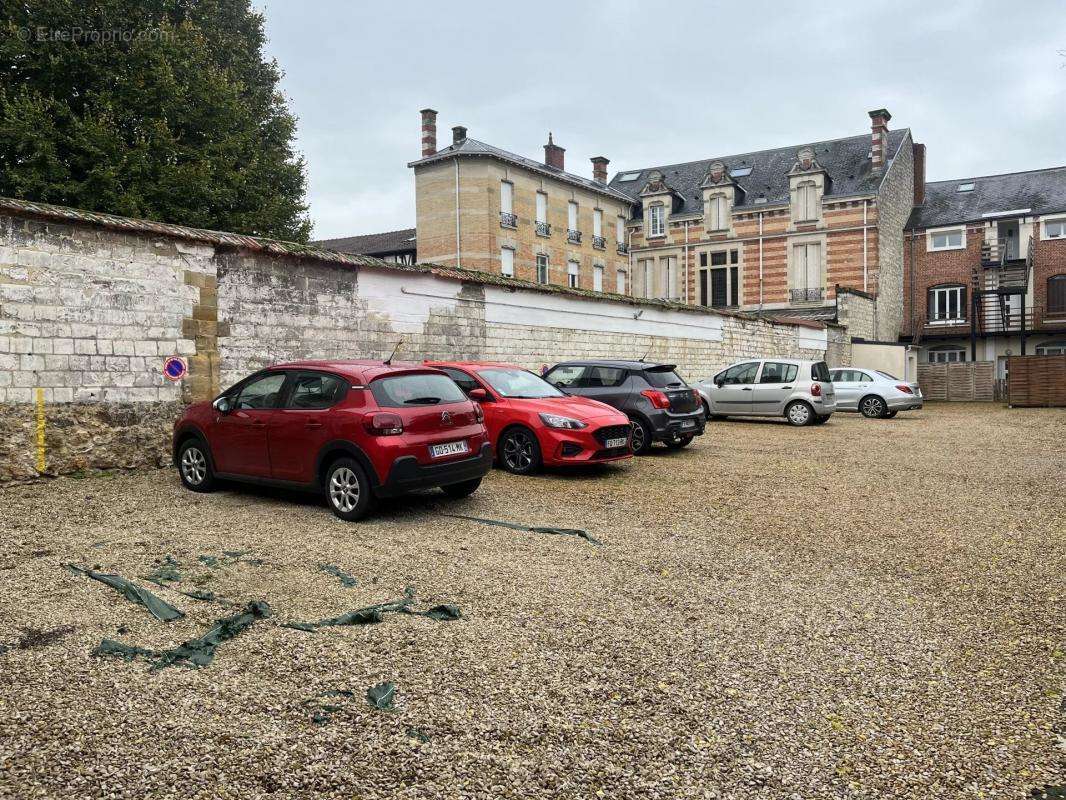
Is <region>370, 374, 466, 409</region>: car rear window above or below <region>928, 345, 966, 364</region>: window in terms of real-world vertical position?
below

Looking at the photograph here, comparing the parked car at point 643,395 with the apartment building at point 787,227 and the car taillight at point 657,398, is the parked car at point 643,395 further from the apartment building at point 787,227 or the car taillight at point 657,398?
the apartment building at point 787,227

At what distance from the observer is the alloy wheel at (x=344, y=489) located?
682cm

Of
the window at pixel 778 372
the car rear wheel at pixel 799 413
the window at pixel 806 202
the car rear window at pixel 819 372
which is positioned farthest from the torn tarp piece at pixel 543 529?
the window at pixel 806 202

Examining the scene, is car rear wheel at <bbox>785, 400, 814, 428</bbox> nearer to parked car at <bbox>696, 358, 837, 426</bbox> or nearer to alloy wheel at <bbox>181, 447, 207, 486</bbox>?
parked car at <bbox>696, 358, 837, 426</bbox>

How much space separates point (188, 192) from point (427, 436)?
50.8ft

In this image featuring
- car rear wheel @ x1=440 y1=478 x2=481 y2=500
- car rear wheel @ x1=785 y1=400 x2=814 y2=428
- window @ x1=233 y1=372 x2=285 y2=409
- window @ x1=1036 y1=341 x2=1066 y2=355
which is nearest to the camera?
window @ x1=233 y1=372 x2=285 y2=409

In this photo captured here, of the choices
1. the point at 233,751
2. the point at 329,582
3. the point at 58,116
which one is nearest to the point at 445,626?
the point at 329,582

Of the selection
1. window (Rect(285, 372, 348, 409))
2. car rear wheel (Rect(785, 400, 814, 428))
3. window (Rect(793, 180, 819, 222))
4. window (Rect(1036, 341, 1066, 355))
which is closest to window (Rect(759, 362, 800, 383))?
car rear wheel (Rect(785, 400, 814, 428))

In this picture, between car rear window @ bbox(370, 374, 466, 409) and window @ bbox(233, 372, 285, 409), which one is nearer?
car rear window @ bbox(370, 374, 466, 409)

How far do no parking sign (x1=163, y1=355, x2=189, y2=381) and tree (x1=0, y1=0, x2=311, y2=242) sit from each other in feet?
33.3

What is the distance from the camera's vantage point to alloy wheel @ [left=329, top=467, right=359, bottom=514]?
6.82 meters

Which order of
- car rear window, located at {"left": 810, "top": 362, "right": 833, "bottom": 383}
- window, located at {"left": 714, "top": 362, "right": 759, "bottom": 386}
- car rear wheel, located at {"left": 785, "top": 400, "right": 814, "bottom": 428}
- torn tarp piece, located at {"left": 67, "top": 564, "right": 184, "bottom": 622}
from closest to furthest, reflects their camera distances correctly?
torn tarp piece, located at {"left": 67, "top": 564, "right": 184, "bottom": 622} → car rear wheel, located at {"left": 785, "top": 400, "right": 814, "bottom": 428} → car rear window, located at {"left": 810, "top": 362, "right": 833, "bottom": 383} → window, located at {"left": 714, "top": 362, "right": 759, "bottom": 386}

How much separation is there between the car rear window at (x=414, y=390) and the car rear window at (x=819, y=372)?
12100 millimetres

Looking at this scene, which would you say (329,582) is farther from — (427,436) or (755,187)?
(755,187)
